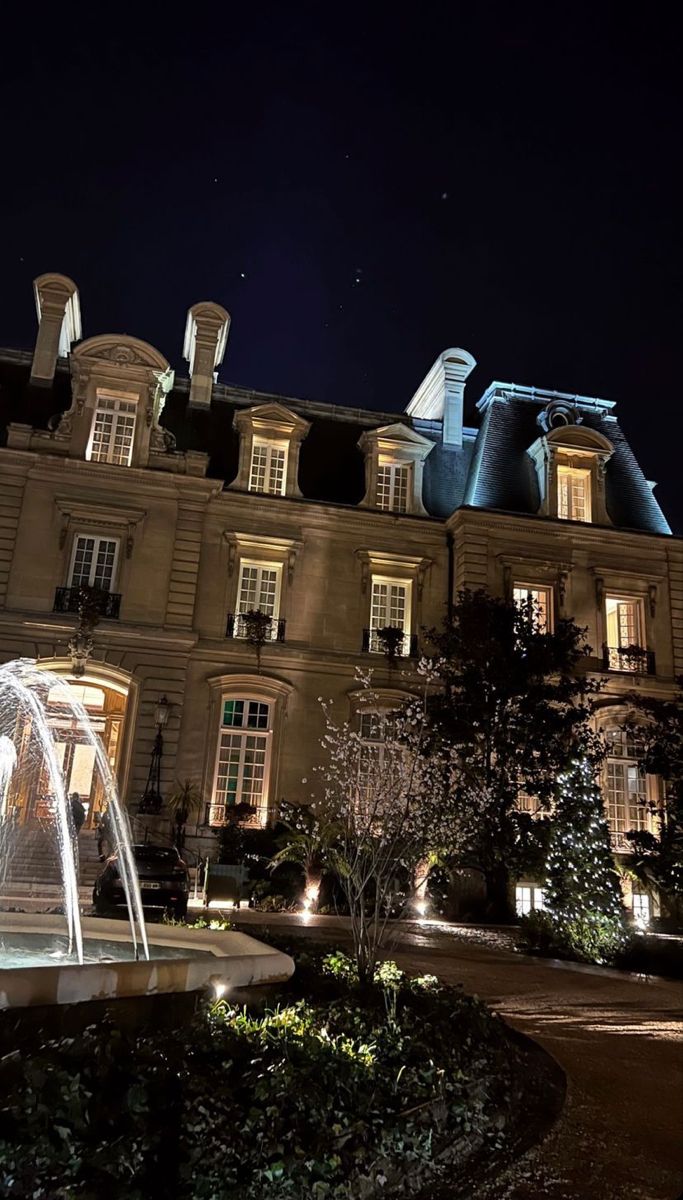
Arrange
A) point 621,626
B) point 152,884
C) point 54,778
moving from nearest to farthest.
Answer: point 54,778 → point 152,884 → point 621,626

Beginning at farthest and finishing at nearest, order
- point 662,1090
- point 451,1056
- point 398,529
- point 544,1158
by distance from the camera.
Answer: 1. point 398,529
2. point 662,1090
3. point 451,1056
4. point 544,1158

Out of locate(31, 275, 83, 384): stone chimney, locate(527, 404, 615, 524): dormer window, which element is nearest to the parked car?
locate(31, 275, 83, 384): stone chimney

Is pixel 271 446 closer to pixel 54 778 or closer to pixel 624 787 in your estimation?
pixel 624 787

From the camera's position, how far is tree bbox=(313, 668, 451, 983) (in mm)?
11594

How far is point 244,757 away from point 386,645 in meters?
4.85

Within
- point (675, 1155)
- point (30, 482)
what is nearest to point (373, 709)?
point (30, 482)

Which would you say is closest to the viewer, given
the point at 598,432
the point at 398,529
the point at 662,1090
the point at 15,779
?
the point at 662,1090

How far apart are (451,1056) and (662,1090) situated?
192 cm

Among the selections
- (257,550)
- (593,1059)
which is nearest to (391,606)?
(257,550)

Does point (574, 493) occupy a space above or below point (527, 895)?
above

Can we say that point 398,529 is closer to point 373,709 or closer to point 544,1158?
point 373,709

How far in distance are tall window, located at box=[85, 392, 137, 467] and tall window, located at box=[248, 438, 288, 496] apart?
3.53m

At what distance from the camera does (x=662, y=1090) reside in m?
6.45

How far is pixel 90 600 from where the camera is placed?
2144 centimetres
